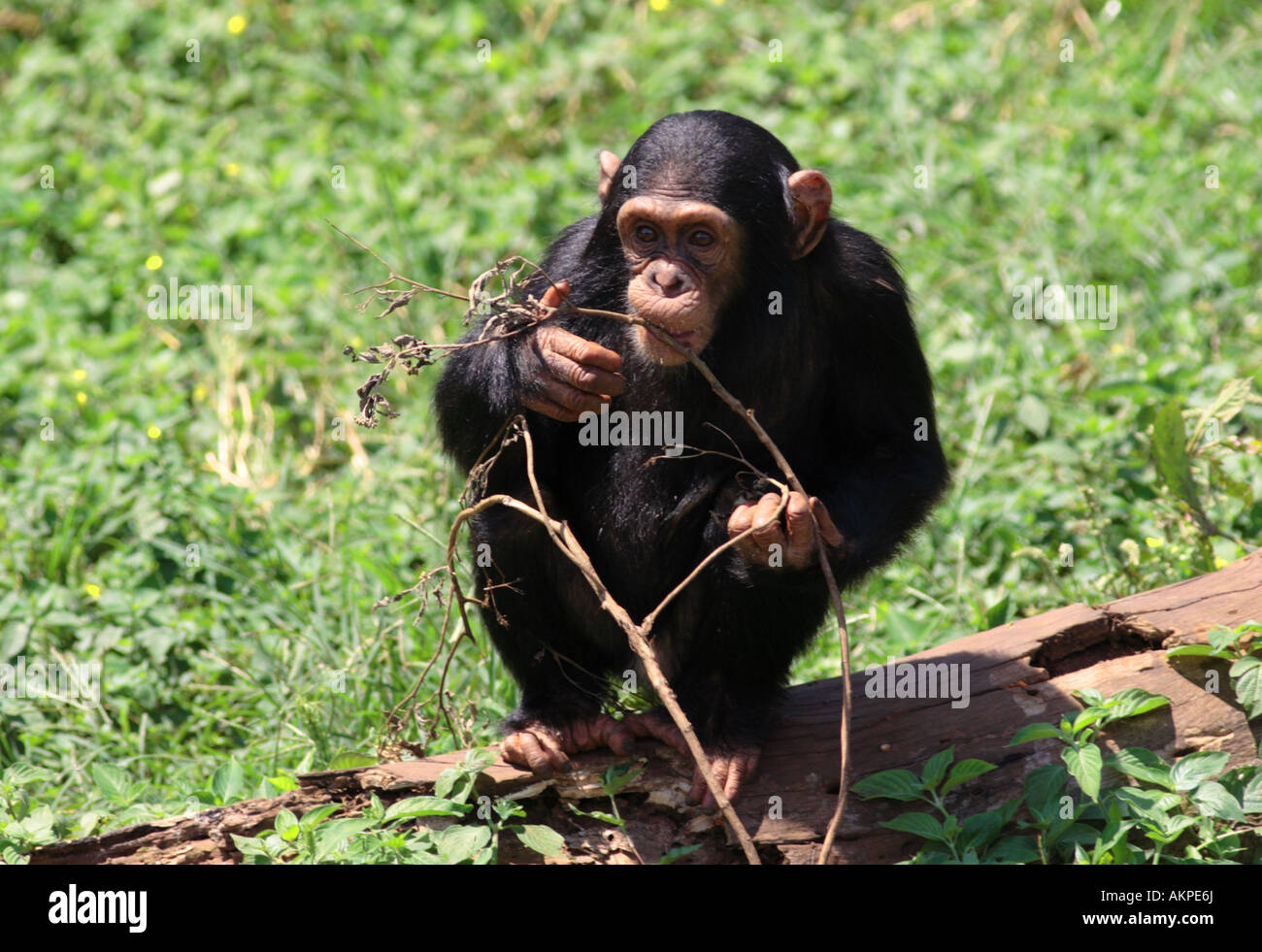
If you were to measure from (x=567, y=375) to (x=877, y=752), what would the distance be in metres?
1.75

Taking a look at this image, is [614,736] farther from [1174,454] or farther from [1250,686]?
[1174,454]

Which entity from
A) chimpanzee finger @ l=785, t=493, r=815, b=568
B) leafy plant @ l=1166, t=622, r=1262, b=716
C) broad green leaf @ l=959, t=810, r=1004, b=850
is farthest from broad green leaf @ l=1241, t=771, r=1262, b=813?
chimpanzee finger @ l=785, t=493, r=815, b=568

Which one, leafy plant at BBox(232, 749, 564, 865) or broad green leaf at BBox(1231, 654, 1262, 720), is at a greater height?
Answer: broad green leaf at BBox(1231, 654, 1262, 720)

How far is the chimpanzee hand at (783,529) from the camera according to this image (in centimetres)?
470

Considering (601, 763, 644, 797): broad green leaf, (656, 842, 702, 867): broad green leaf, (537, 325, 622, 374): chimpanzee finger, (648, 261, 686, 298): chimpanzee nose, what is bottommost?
(656, 842, 702, 867): broad green leaf

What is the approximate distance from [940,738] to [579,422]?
1.85m

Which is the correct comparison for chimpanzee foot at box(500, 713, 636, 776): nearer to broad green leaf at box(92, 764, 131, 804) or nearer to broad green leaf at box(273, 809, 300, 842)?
broad green leaf at box(273, 809, 300, 842)

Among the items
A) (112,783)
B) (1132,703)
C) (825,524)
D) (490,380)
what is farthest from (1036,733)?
(112,783)

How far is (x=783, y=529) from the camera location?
4.77 m

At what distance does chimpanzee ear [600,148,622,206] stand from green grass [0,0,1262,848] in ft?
5.04

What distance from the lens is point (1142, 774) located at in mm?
4516

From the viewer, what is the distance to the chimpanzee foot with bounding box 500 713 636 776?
4.86 m
